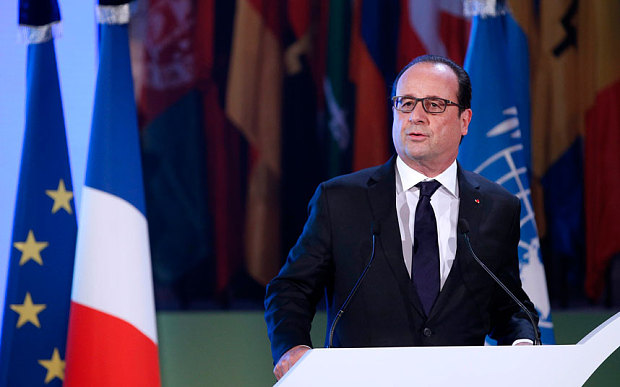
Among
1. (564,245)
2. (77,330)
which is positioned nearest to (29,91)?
(77,330)

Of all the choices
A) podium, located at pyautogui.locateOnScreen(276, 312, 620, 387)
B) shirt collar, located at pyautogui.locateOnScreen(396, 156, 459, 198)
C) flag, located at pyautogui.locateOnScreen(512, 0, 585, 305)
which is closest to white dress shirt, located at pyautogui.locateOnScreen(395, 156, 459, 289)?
shirt collar, located at pyautogui.locateOnScreen(396, 156, 459, 198)

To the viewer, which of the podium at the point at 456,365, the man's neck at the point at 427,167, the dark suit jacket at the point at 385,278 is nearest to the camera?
the podium at the point at 456,365

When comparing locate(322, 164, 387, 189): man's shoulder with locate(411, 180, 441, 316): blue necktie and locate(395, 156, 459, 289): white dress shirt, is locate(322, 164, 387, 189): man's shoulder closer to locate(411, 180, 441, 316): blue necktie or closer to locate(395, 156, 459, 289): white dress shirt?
locate(395, 156, 459, 289): white dress shirt

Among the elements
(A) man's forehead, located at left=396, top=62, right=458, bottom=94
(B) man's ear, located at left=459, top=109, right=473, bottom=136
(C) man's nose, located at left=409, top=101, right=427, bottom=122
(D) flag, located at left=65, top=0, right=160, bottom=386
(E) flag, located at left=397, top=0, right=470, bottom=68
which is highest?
(E) flag, located at left=397, top=0, right=470, bottom=68

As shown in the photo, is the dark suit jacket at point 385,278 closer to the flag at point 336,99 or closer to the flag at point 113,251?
the flag at point 113,251

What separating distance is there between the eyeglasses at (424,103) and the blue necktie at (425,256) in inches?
9.1

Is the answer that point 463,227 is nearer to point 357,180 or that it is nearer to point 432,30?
point 357,180

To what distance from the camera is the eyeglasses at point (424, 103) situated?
197 centimetres

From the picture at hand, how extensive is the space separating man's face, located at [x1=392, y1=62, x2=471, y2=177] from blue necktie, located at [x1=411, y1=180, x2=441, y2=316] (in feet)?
0.42

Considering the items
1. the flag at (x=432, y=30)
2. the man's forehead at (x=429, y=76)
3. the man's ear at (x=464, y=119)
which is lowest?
the man's ear at (x=464, y=119)

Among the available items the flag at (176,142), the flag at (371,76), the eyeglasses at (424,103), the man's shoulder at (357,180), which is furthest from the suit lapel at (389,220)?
the flag at (176,142)

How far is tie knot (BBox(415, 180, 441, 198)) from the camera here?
6.61 ft

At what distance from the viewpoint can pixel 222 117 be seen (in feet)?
11.0

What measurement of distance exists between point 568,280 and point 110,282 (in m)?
1.90
